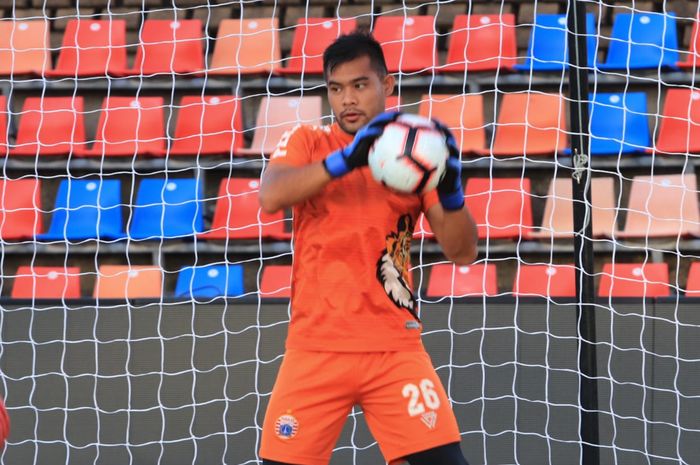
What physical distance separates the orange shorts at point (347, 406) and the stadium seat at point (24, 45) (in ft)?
16.6

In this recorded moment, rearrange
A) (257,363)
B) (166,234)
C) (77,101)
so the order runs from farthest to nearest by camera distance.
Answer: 1. (77,101)
2. (166,234)
3. (257,363)

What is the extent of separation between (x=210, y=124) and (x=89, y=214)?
0.97 m

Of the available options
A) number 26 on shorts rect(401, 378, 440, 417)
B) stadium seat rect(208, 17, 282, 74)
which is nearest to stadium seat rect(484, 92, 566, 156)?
stadium seat rect(208, 17, 282, 74)

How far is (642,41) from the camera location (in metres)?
6.95

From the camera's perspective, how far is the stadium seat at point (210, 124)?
663cm

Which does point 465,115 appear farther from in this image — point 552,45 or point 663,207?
point 663,207

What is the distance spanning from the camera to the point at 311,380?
2.62 m

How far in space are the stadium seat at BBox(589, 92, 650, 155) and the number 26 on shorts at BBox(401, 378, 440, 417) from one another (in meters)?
4.08

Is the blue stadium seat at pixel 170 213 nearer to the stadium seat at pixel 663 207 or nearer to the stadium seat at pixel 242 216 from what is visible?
the stadium seat at pixel 242 216

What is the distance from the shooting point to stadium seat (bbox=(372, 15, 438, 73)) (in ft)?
22.5

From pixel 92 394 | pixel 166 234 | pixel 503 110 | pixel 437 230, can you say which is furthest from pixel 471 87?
pixel 437 230

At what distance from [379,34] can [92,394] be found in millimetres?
3474

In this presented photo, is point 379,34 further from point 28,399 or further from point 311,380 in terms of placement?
point 311,380

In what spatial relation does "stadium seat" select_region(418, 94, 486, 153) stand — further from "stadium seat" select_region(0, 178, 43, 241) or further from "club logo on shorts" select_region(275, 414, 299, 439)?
"club logo on shorts" select_region(275, 414, 299, 439)
